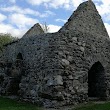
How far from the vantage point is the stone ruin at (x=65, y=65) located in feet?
39.8

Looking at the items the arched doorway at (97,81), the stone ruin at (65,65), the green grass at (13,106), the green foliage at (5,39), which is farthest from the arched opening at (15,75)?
the green foliage at (5,39)

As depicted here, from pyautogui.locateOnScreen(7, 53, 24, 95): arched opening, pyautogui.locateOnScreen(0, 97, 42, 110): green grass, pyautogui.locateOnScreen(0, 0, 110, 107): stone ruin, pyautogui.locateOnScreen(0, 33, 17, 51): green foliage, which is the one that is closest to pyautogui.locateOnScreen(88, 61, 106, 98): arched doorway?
pyautogui.locateOnScreen(0, 0, 110, 107): stone ruin

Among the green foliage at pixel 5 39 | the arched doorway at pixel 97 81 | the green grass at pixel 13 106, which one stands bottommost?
the green grass at pixel 13 106

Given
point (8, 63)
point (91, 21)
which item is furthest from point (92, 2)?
point (8, 63)

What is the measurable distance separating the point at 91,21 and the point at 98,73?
2.94m

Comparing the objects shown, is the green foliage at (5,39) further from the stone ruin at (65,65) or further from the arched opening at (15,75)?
the arched opening at (15,75)

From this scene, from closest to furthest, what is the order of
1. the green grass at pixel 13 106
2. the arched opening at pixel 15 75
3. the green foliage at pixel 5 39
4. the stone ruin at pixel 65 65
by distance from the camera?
the green grass at pixel 13 106 → the stone ruin at pixel 65 65 → the arched opening at pixel 15 75 → the green foliage at pixel 5 39

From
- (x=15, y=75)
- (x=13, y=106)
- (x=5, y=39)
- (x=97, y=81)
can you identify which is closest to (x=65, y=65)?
(x=13, y=106)

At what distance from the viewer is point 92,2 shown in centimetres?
1523

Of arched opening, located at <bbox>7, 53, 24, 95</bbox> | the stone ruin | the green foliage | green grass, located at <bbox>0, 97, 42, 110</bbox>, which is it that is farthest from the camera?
the green foliage

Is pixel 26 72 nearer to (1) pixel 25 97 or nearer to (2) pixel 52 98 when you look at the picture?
(1) pixel 25 97

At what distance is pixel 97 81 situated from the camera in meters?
15.0

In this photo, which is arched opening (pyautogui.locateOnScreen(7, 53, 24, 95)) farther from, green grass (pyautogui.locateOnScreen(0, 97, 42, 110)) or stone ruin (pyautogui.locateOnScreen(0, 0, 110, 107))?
green grass (pyautogui.locateOnScreen(0, 97, 42, 110))

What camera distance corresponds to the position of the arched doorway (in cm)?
1466
